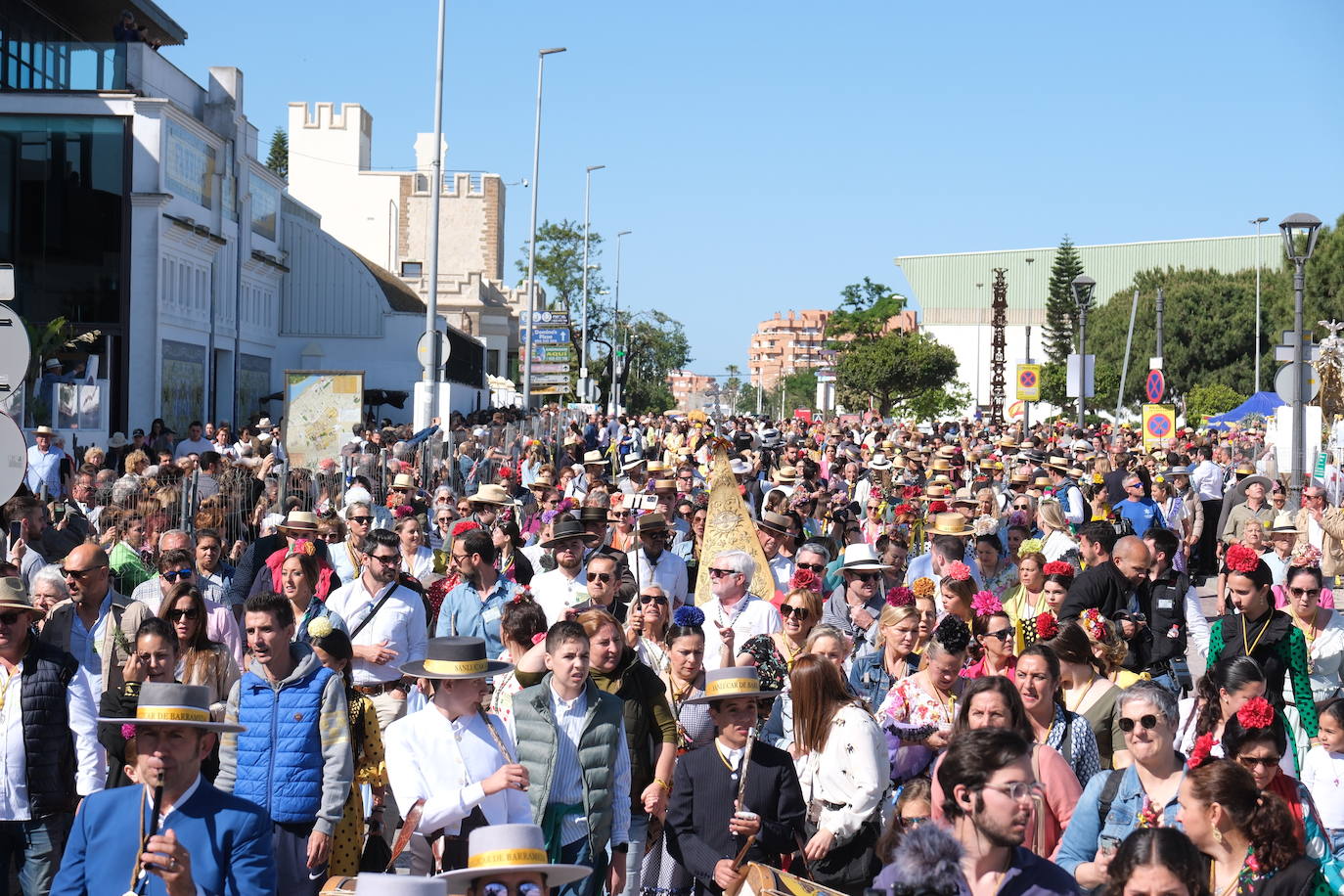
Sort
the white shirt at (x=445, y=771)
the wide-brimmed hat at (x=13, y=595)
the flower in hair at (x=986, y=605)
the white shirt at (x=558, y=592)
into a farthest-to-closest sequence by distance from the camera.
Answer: the white shirt at (x=558, y=592) < the flower in hair at (x=986, y=605) < the wide-brimmed hat at (x=13, y=595) < the white shirt at (x=445, y=771)

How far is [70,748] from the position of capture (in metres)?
7.02

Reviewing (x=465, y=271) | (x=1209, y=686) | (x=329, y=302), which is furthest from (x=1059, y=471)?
(x=465, y=271)

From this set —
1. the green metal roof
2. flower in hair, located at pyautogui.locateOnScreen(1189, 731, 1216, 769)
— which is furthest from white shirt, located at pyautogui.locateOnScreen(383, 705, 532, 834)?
the green metal roof

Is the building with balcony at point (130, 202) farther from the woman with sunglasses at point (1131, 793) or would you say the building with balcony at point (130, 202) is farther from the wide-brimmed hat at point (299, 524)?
the woman with sunglasses at point (1131, 793)

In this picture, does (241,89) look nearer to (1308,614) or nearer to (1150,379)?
(1150,379)

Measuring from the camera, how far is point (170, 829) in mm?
5008

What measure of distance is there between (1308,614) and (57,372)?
2422 centimetres

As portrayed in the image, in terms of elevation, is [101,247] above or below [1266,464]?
above

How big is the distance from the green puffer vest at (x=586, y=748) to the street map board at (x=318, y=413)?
49.0 ft

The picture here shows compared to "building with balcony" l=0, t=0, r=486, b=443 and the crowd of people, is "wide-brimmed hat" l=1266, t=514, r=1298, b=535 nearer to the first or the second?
the crowd of people

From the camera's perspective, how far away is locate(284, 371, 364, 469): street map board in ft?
70.5

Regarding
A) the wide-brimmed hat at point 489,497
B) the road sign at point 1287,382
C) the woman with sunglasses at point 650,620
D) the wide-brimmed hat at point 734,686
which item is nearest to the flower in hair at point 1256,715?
the wide-brimmed hat at point 734,686


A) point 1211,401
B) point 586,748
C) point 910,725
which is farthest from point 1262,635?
point 1211,401

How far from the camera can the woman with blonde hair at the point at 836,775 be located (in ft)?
21.7
